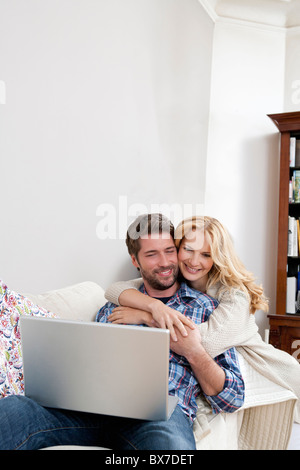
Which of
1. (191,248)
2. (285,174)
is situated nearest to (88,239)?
(191,248)

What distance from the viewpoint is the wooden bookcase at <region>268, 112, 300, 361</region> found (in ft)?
10.3

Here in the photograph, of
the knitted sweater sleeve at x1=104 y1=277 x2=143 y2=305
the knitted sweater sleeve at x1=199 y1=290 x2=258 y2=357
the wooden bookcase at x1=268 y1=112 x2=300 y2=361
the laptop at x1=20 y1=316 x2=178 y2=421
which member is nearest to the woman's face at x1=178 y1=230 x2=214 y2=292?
the knitted sweater sleeve at x1=199 y1=290 x2=258 y2=357

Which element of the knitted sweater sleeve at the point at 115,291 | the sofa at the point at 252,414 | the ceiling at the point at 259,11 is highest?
the ceiling at the point at 259,11

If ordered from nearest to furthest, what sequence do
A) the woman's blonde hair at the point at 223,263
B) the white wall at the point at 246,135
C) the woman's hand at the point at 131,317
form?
1. the woman's hand at the point at 131,317
2. the woman's blonde hair at the point at 223,263
3. the white wall at the point at 246,135

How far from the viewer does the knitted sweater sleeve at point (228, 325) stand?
1.44 meters

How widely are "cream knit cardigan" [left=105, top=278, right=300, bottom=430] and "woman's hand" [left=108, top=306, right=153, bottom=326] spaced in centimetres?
8

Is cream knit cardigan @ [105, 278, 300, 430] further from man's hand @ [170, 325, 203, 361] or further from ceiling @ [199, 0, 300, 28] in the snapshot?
ceiling @ [199, 0, 300, 28]

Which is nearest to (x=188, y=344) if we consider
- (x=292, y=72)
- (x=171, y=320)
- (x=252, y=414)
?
(x=171, y=320)

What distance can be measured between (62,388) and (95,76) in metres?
1.59

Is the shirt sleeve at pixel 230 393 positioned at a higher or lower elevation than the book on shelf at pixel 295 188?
lower

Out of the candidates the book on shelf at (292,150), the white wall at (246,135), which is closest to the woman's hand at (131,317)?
the book on shelf at (292,150)

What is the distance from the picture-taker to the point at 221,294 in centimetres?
165

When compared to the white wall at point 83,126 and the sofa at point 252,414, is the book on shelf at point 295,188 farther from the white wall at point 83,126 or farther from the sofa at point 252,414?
the sofa at point 252,414

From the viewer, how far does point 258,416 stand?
157 cm
